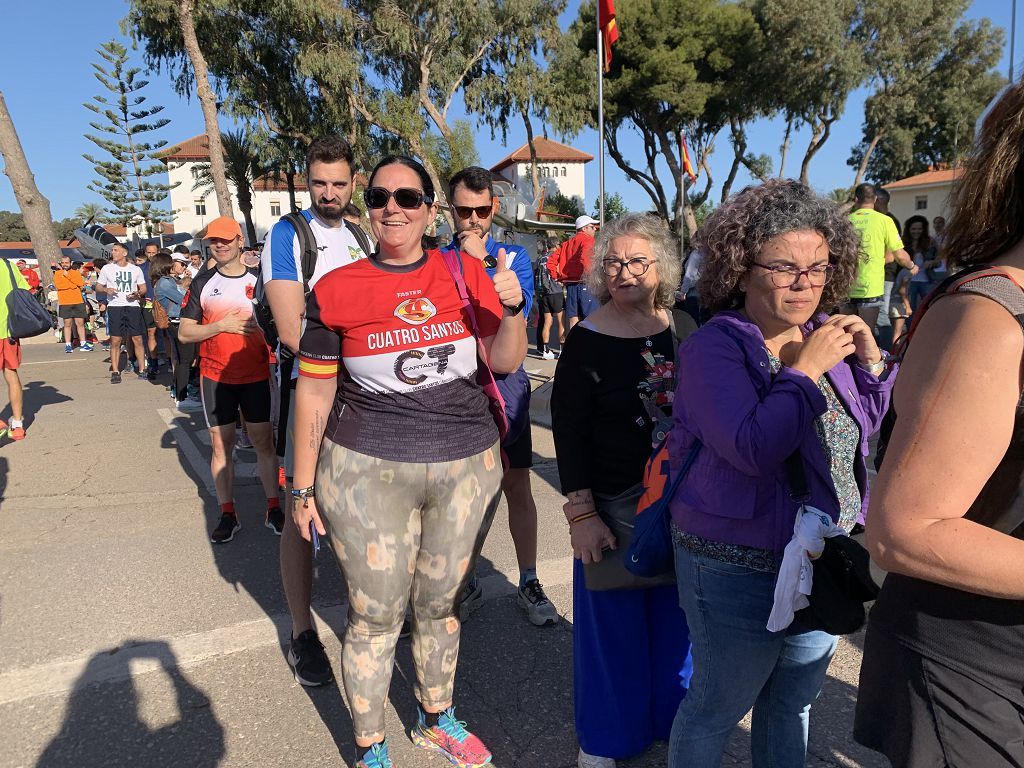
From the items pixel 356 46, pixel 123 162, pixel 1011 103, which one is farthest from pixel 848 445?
pixel 123 162

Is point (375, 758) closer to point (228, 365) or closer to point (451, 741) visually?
point (451, 741)

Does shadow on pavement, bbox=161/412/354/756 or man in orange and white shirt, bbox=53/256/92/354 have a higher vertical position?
man in orange and white shirt, bbox=53/256/92/354

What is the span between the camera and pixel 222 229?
4086 mm

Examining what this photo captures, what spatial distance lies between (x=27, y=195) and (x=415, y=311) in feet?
55.0

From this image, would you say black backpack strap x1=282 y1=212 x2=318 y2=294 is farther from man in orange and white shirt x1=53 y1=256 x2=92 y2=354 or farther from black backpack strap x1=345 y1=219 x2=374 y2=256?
man in orange and white shirt x1=53 y1=256 x2=92 y2=354

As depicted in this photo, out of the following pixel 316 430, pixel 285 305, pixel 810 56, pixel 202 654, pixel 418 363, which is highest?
pixel 810 56

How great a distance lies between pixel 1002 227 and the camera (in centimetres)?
108

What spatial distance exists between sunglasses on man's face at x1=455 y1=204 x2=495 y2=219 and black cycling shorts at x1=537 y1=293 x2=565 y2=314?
7.88 metres

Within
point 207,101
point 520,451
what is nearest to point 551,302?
point 520,451

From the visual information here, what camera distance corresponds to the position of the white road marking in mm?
2693

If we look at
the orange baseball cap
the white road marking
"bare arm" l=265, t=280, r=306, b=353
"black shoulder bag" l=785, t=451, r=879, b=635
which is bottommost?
the white road marking

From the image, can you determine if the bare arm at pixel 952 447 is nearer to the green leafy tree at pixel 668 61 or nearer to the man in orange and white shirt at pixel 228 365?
the man in orange and white shirt at pixel 228 365

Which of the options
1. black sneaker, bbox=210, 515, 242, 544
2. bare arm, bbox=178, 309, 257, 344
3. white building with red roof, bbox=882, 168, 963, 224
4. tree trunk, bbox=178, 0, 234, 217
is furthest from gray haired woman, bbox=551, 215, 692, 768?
white building with red roof, bbox=882, 168, 963, 224

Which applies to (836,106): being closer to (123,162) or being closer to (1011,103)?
(1011,103)
